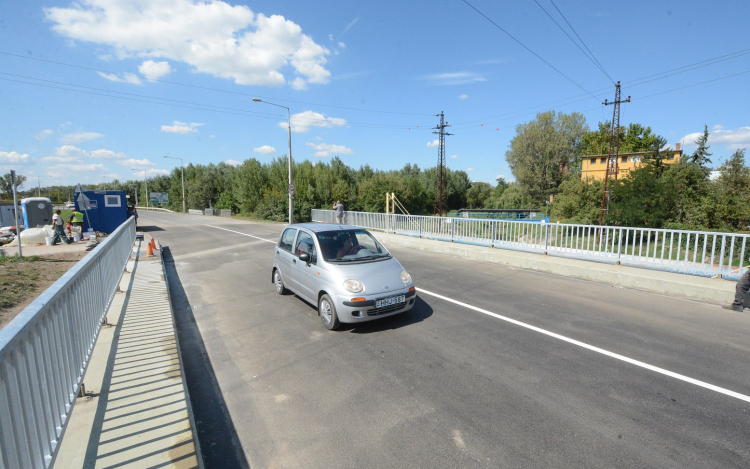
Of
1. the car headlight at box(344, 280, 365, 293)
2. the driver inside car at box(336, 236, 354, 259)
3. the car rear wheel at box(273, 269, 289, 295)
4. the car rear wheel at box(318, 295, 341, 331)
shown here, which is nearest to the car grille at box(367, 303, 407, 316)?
the car headlight at box(344, 280, 365, 293)

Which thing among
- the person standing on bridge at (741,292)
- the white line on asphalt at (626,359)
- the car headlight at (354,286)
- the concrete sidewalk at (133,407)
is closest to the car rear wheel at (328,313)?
the car headlight at (354,286)

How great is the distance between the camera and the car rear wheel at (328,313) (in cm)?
554

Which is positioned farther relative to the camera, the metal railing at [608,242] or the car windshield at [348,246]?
the metal railing at [608,242]

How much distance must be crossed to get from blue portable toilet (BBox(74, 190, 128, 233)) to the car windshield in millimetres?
21621

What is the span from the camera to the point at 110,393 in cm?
353

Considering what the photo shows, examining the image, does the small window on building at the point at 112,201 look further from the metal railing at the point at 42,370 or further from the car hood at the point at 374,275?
the car hood at the point at 374,275

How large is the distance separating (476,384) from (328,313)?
2615 millimetres

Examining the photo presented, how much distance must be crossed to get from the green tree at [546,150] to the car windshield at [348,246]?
5985 centimetres

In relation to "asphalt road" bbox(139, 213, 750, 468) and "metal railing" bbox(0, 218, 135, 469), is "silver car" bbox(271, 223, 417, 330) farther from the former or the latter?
"metal railing" bbox(0, 218, 135, 469)

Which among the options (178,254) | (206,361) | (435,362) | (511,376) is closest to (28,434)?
(206,361)

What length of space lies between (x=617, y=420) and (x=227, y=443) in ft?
11.9

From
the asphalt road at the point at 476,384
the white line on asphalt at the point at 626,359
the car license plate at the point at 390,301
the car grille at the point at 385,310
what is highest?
the car license plate at the point at 390,301

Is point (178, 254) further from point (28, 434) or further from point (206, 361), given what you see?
point (28, 434)

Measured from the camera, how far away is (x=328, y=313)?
18.8 feet
